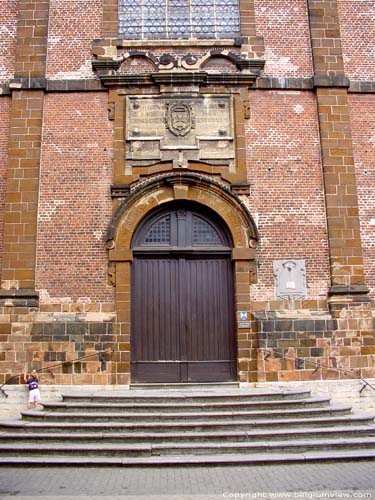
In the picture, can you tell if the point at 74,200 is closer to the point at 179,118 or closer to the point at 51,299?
the point at 51,299

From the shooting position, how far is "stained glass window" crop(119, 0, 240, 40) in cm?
1322

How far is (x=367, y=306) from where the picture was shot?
37.8 ft

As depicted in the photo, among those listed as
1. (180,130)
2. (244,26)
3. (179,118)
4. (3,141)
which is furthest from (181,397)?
(244,26)

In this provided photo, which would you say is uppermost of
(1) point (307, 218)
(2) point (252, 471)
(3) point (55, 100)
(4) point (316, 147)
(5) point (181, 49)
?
(5) point (181, 49)

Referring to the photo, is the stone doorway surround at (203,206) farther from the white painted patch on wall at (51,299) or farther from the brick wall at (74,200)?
the white painted patch on wall at (51,299)

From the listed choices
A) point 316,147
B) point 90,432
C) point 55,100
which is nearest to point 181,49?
point 55,100

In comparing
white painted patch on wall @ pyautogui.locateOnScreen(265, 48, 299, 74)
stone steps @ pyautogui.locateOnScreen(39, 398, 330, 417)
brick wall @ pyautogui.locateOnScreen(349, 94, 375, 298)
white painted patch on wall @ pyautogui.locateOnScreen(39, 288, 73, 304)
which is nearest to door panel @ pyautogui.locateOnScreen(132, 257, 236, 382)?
white painted patch on wall @ pyautogui.locateOnScreen(39, 288, 73, 304)

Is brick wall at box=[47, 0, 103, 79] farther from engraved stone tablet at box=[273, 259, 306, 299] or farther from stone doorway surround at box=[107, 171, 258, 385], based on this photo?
engraved stone tablet at box=[273, 259, 306, 299]

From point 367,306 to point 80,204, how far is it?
6.95 metres

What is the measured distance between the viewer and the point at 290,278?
38.7 ft

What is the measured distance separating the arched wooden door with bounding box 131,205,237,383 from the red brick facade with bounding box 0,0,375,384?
383 millimetres

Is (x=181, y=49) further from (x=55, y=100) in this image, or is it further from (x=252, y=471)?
(x=252, y=471)

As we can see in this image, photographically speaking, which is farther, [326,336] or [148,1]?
[148,1]

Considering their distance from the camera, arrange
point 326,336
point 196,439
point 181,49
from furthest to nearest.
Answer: point 181,49
point 326,336
point 196,439
